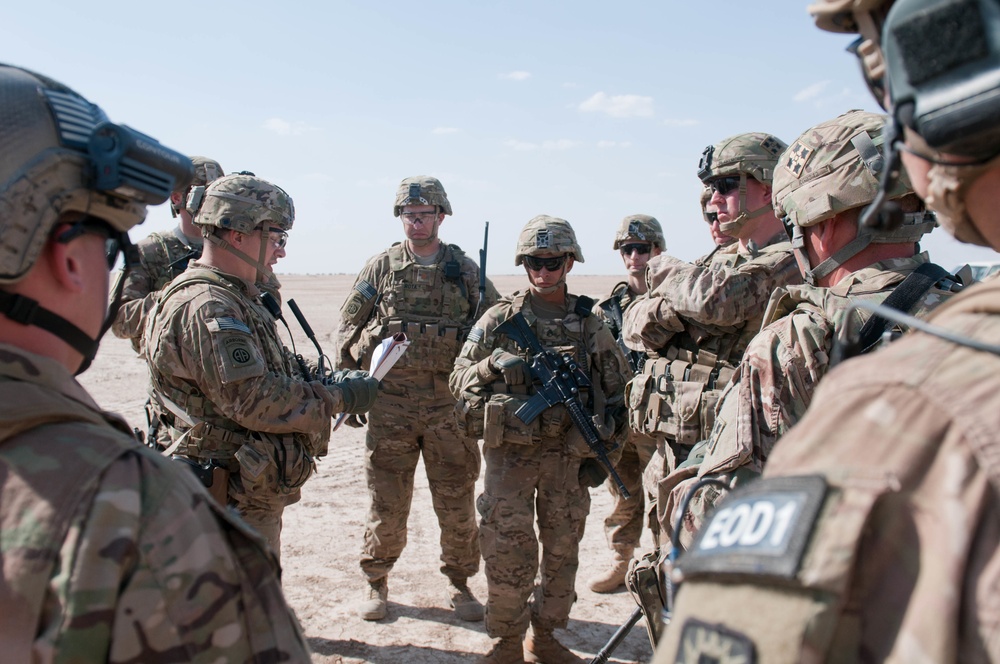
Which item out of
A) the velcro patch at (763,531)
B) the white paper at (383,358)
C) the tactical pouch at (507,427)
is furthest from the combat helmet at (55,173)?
the tactical pouch at (507,427)

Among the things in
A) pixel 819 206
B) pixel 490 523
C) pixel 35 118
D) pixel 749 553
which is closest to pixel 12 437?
pixel 35 118

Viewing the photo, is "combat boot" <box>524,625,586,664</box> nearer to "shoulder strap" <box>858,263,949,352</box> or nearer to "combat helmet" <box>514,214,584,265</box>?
"combat helmet" <box>514,214,584,265</box>

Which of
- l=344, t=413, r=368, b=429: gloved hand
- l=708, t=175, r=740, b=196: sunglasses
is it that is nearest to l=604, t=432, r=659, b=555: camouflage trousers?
l=344, t=413, r=368, b=429: gloved hand

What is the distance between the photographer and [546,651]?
4.79 meters

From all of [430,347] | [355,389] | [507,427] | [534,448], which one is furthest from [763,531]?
[430,347]

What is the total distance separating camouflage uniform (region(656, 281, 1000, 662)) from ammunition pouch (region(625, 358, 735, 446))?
10.2 ft

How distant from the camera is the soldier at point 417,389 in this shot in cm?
559

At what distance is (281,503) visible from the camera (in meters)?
3.90

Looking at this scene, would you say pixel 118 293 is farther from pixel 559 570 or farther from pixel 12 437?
pixel 559 570

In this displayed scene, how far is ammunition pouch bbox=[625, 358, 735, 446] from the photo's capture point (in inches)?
160

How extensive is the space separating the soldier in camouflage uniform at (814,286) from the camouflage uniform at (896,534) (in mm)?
1395

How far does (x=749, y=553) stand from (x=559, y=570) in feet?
13.1

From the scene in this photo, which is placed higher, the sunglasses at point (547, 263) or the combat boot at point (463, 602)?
the sunglasses at point (547, 263)

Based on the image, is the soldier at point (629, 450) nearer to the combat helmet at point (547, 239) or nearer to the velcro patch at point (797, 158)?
the combat helmet at point (547, 239)
